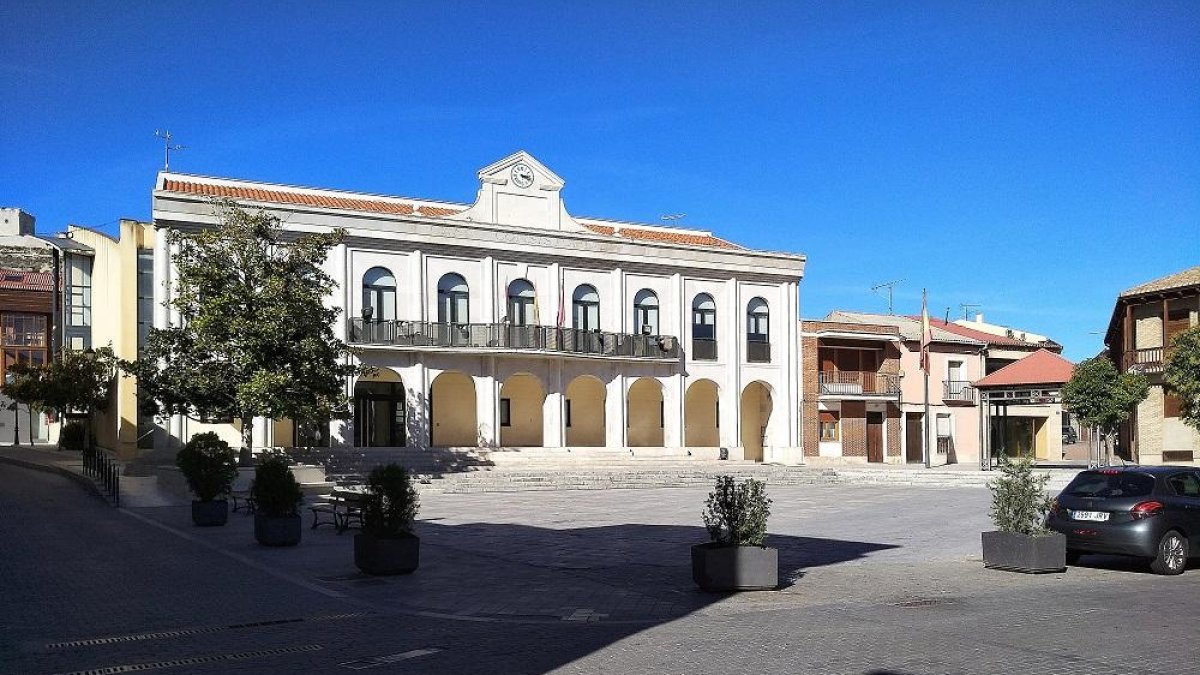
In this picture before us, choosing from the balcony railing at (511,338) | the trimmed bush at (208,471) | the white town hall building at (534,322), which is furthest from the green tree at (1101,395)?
the trimmed bush at (208,471)

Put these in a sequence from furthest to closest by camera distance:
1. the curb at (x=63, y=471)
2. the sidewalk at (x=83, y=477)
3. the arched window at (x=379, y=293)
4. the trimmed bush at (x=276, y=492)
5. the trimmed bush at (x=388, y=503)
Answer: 1. the arched window at (x=379, y=293)
2. the curb at (x=63, y=471)
3. the sidewalk at (x=83, y=477)
4. the trimmed bush at (x=276, y=492)
5. the trimmed bush at (x=388, y=503)

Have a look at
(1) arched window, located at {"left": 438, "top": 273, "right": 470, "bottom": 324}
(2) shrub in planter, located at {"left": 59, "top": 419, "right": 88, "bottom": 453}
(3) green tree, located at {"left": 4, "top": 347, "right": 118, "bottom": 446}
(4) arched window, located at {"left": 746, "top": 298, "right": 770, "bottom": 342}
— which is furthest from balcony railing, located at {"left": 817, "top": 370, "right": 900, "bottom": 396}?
(2) shrub in planter, located at {"left": 59, "top": 419, "right": 88, "bottom": 453}

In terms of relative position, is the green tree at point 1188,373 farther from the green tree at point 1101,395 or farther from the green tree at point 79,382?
the green tree at point 79,382

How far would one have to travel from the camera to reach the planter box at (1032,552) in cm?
1362

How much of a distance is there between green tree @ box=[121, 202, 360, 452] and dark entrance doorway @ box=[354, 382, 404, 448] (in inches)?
401

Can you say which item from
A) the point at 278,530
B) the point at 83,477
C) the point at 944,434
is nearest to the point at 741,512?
the point at 278,530

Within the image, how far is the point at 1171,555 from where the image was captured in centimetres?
1365

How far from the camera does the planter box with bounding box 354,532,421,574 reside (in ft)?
44.1

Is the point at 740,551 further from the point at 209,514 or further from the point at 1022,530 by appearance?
the point at 209,514

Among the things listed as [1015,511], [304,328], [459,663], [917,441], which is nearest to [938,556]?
[1015,511]

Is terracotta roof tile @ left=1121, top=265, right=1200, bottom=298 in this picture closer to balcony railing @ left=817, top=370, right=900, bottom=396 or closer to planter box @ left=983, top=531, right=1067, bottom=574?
balcony railing @ left=817, top=370, right=900, bottom=396

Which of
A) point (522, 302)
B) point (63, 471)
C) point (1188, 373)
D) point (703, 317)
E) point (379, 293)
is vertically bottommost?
point (63, 471)

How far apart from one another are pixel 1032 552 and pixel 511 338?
2869cm

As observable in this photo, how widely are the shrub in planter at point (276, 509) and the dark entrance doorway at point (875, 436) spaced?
1596 inches
